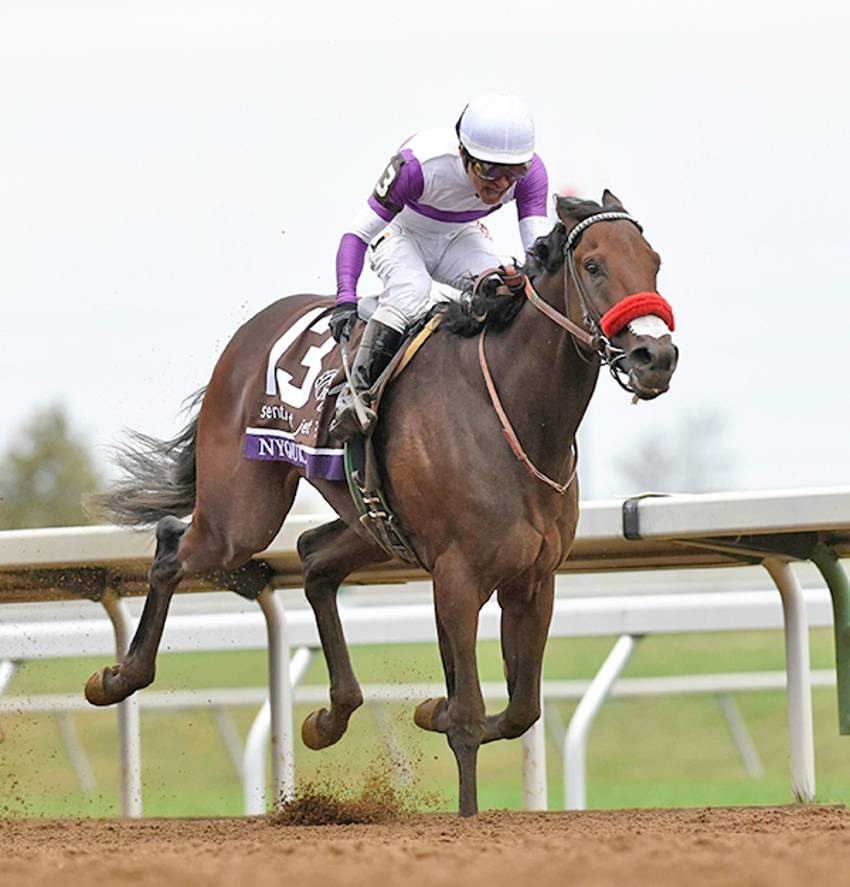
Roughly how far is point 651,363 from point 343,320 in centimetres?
134

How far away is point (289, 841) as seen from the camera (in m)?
4.54

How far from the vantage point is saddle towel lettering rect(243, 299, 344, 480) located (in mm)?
5750

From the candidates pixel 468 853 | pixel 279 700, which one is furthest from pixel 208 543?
pixel 468 853

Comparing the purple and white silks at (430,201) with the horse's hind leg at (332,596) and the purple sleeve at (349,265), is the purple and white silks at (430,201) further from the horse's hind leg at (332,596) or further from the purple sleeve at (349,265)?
the horse's hind leg at (332,596)

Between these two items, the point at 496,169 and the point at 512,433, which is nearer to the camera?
the point at 512,433

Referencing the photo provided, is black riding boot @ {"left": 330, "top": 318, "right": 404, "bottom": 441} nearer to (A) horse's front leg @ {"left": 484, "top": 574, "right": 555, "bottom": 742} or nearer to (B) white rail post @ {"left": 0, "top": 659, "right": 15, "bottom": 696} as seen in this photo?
(A) horse's front leg @ {"left": 484, "top": 574, "right": 555, "bottom": 742}

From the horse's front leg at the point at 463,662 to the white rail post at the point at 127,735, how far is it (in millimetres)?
1836

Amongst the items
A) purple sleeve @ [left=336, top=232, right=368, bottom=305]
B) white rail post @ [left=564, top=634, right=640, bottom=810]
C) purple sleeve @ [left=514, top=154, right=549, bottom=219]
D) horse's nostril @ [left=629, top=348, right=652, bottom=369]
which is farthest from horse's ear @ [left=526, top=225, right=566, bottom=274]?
white rail post @ [left=564, top=634, right=640, bottom=810]

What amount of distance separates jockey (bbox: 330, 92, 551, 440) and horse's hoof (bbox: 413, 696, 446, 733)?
899 millimetres

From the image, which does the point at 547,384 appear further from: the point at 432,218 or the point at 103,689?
the point at 103,689

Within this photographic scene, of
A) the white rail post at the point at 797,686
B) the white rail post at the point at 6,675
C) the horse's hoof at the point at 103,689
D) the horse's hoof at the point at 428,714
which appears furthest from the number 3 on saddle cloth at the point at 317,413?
the white rail post at the point at 6,675

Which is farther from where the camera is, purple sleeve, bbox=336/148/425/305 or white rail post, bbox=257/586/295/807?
white rail post, bbox=257/586/295/807

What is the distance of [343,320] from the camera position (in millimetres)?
5746

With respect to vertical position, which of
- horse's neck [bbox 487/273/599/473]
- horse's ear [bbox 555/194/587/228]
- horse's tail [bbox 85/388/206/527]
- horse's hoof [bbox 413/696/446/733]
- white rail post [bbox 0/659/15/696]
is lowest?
white rail post [bbox 0/659/15/696]
